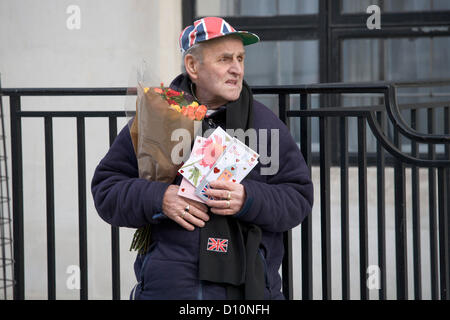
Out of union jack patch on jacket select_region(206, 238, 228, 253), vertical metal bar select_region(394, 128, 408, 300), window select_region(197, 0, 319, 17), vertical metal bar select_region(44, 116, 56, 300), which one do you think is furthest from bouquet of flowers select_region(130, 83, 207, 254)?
window select_region(197, 0, 319, 17)

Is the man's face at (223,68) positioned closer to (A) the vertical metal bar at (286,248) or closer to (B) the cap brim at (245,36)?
(B) the cap brim at (245,36)

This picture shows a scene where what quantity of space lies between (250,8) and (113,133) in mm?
2486

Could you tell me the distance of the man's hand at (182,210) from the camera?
6.42 feet

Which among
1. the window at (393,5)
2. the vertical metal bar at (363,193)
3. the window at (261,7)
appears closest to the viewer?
the vertical metal bar at (363,193)

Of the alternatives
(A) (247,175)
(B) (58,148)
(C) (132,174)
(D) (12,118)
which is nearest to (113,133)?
(D) (12,118)

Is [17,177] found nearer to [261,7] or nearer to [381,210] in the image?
[381,210]

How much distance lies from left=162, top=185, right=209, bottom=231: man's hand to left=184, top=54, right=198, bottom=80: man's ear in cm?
36

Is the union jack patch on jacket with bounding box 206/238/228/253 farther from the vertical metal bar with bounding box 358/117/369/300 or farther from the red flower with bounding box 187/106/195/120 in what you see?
the vertical metal bar with bounding box 358/117/369/300

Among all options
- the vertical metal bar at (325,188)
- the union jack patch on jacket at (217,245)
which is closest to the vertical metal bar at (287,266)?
the vertical metal bar at (325,188)

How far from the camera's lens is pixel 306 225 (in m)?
2.61

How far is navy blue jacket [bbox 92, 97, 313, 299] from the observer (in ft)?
6.47

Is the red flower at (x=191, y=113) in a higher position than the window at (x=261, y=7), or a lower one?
lower

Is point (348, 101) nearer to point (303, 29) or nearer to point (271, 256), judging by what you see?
point (303, 29)

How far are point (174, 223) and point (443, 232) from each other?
0.91m
